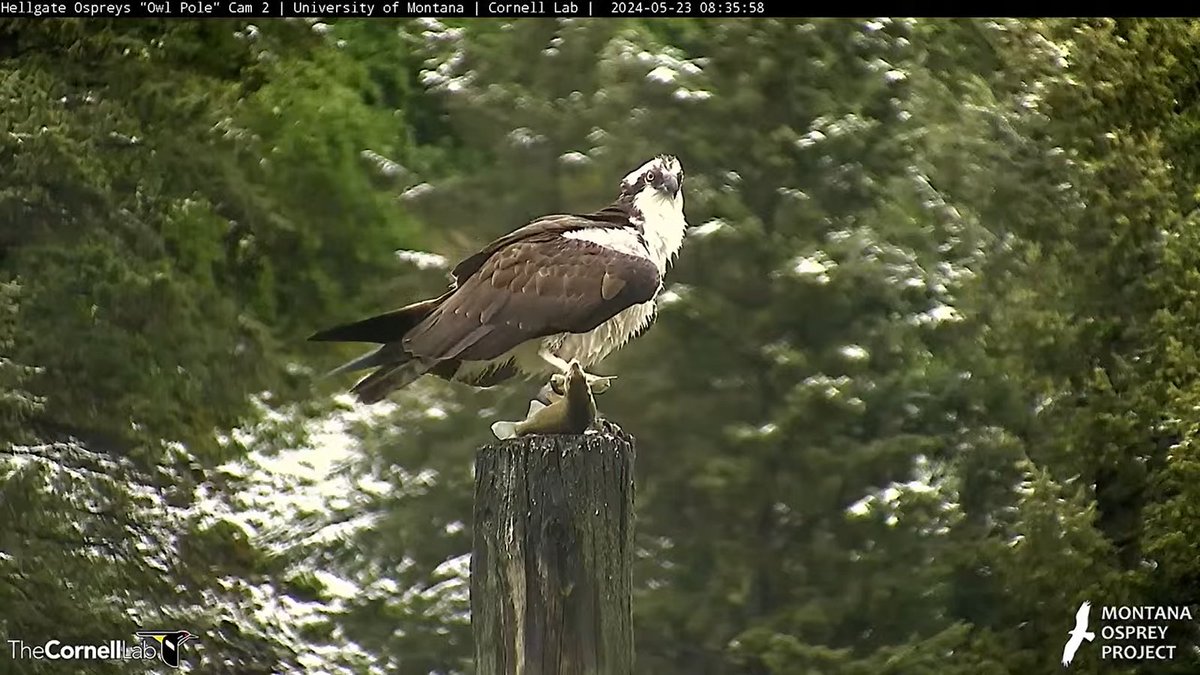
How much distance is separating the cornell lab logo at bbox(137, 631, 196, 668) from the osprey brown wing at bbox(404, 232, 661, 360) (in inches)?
58.7

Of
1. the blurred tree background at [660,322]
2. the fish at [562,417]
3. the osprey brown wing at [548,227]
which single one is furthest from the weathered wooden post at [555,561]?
the blurred tree background at [660,322]

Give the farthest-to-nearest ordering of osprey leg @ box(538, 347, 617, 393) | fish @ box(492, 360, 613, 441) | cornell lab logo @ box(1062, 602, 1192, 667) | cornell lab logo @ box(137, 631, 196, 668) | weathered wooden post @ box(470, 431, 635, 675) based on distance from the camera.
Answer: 1. cornell lab logo @ box(137, 631, 196, 668)
2. cornell lab logo @ box(1062, 602, 1192, 667)
3. osprey leg @ box(538, 347, 617, 393)
4. fish @ box(492, 360, 613, 441)
5. weathered wooden post @ box(470, 431, 635, 675)

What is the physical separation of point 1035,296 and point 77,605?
247 cm

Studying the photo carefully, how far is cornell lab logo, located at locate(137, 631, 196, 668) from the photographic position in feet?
9.91

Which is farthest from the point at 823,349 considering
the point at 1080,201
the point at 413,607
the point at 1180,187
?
the point at 413,607

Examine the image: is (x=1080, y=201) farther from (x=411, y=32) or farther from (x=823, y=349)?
(x=411, y=32)

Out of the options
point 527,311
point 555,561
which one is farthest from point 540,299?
point 555,561

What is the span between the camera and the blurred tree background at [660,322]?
303cm

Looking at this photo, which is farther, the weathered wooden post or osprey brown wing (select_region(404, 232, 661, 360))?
osprey brown wing (select_region(404, 232, 661, 360))

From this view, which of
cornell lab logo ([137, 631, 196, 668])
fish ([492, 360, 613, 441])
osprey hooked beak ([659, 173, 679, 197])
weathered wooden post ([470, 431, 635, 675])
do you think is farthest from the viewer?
cornell lab logo ([137, 631, 196, 668])
